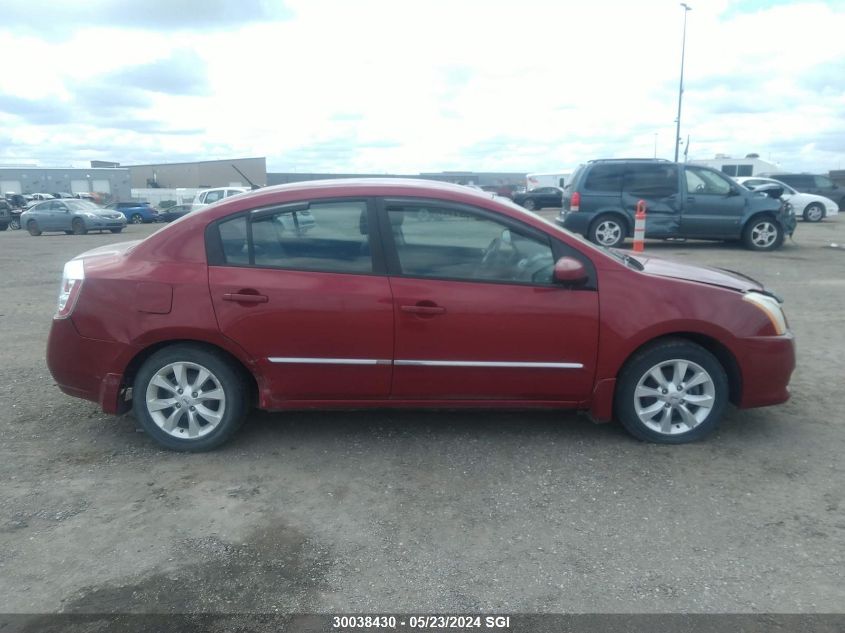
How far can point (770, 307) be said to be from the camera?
4.52 meters

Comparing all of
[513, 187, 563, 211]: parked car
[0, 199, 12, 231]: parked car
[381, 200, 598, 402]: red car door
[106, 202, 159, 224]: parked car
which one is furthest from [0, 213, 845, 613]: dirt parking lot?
[106, 202, 159, 224]: parked car

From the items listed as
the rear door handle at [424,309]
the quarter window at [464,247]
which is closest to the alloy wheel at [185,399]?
the rear door handle at [424,309]

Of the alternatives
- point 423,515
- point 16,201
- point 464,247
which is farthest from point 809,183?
point 16,201

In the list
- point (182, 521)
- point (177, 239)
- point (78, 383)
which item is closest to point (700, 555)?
point (182, 521)

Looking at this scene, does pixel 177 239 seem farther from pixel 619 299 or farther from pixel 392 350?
pixel 619 299

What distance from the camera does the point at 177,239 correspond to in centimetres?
440

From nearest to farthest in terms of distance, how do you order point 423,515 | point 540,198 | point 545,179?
1. point 423,515
2. point 540,198
3. point 545,179

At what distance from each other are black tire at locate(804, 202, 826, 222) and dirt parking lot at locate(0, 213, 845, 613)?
24564mm

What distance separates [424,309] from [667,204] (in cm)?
1176

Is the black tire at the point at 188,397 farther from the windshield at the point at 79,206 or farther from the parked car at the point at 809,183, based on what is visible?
the parked car at the point at 809,183

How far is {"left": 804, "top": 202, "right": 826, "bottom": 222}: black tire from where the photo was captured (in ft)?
87.4

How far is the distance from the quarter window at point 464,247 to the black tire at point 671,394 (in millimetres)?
799

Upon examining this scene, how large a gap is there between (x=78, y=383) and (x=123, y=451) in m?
0.50

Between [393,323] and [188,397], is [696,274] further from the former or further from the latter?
[188,397]
